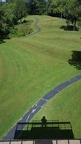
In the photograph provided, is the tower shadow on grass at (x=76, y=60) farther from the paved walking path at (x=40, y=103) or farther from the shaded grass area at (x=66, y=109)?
the shaded grass area at (x=66, y=109)

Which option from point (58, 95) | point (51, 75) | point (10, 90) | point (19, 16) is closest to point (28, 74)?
point (51, 75)

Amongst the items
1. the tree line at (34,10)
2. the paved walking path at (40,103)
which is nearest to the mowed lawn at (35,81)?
the paved walking path at (40,103)

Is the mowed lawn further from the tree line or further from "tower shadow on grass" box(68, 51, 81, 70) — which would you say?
the tree line

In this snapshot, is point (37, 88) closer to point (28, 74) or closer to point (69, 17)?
point (28, 74)

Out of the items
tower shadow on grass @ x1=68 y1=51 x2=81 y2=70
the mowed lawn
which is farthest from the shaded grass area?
tower shadow on grass @ x1=68 y1=51 x2=81 y2=70

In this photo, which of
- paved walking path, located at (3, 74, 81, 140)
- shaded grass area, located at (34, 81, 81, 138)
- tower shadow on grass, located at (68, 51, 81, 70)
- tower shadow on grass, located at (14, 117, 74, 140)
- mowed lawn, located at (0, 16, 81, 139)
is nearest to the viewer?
tower shadow on grass, located at (14, 117, 74, 140)
